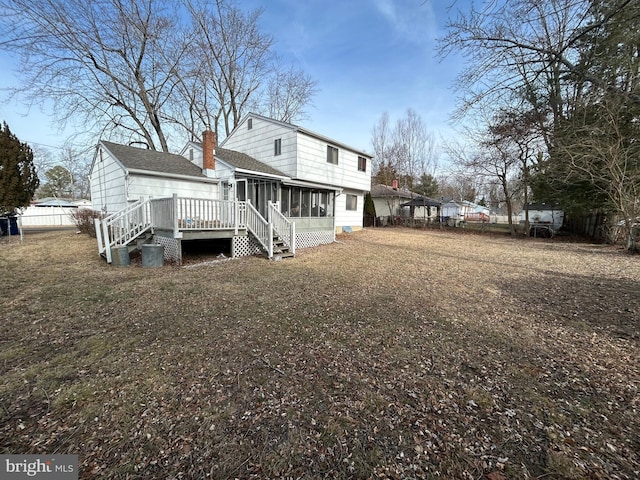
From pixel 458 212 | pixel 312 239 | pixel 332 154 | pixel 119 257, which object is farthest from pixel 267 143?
pixel 458 212

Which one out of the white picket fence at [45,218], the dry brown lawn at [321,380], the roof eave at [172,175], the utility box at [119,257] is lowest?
the dry brown lawn at [321,380]

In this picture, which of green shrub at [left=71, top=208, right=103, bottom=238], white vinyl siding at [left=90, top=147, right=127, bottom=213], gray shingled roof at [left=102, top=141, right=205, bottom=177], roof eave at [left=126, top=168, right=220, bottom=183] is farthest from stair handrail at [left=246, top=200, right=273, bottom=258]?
green shrub at [left=71, top=208, right=103, bottom=238]

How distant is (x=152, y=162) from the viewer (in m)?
11.9

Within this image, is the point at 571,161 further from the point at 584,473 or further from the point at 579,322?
the point at 584,473

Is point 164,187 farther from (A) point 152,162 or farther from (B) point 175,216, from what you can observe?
→ (B) point 175,216

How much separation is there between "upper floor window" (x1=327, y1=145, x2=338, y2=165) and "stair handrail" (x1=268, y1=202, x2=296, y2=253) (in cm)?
763

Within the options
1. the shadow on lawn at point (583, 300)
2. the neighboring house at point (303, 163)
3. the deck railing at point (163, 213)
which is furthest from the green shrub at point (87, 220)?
the shadow on lawn at point (583, 300)

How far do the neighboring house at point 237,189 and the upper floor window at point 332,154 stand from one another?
0.19 feet

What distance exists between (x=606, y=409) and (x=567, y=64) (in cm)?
811

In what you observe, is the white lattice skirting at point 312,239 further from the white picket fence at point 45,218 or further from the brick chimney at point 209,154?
the white picket fence at point 45,218

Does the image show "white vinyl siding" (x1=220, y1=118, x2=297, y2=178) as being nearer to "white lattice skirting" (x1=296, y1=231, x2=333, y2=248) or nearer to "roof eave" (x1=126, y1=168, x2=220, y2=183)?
"white lattice skirting" (x1=296, y1=231, x2=333, y2=248)

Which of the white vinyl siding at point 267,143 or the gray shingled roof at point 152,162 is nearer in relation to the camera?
the gray shingled roof at point 152,162

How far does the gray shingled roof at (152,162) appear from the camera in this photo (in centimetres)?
1097

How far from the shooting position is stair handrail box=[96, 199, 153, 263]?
7848mm
